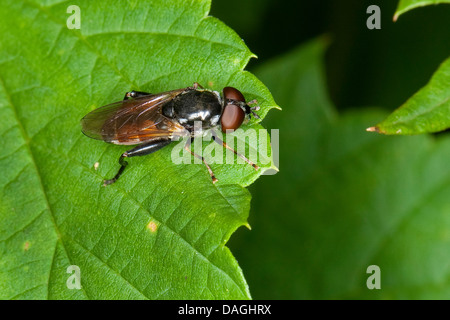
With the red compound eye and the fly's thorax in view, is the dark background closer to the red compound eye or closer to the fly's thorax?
the fly's thorax

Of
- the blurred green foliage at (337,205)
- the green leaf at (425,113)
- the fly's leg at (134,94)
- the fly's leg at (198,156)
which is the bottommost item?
the blurred green foliage at (337,205)

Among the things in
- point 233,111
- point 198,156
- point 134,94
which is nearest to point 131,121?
point 134,94

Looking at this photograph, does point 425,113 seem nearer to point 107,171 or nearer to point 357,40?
point 107,171

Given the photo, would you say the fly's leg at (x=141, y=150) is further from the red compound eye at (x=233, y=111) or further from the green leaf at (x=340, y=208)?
the green leaf at (x=340, y=208)

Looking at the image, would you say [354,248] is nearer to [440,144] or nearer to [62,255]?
[440,144]

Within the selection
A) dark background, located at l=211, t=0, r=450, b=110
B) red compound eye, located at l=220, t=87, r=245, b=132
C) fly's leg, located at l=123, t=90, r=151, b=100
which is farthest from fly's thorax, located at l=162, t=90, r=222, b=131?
dark background, located at l=211, t=0, r=450, b=110

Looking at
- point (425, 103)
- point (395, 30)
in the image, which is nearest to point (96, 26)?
point (425, 103)

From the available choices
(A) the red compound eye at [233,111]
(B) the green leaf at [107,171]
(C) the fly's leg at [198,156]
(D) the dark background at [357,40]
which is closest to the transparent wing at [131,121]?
(B) the green leaf at [107,171]
